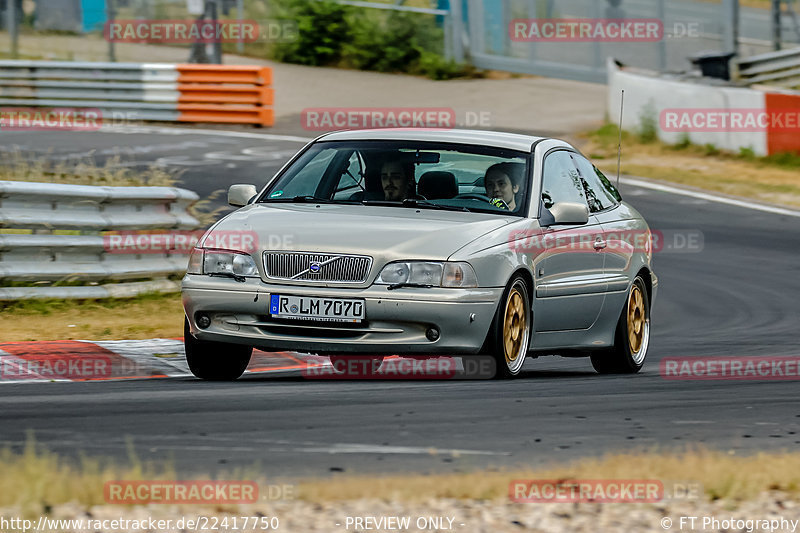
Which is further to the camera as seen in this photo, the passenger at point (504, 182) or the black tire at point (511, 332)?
the passenger at point (504, 182)

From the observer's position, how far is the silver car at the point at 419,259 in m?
8.24

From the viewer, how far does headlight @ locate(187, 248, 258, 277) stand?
8.44 meters

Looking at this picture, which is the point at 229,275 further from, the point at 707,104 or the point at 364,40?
the point at 364,40

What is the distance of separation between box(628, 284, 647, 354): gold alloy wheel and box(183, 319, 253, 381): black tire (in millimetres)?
2757

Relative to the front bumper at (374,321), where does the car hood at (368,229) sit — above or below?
above

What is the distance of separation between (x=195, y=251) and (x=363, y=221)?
98 centimetres

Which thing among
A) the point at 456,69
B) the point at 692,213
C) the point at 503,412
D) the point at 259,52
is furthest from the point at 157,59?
the point at 503,412

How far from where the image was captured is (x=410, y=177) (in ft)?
30.8

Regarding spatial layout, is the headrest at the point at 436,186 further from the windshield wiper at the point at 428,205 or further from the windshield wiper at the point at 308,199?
the windshield wiper at the point at 308,199

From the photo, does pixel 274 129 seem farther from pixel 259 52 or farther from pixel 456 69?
pixel 259 52

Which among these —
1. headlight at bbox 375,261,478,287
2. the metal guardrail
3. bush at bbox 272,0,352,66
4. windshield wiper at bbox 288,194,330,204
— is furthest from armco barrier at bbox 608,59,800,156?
headlight at bbox 375,261,478,287

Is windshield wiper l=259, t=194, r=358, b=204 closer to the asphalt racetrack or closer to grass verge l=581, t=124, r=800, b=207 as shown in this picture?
the asphalt racetrack

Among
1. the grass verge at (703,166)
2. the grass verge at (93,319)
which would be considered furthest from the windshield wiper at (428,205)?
the grass verge at (703,166)

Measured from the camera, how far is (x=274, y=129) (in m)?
28.1
